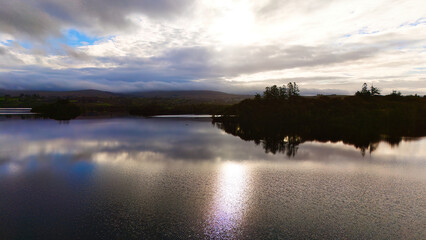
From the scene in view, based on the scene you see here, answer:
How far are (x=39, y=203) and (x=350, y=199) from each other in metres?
25.7

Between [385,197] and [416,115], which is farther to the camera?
[416,115]

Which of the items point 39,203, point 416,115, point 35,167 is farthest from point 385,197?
point 416,115

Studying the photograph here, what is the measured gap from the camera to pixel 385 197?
74.9 feet

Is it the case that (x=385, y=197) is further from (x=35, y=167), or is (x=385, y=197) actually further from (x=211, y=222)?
(x=35, y=167)

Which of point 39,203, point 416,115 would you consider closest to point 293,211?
point 39,203

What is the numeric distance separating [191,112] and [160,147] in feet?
463

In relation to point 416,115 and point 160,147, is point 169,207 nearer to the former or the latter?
point 160,147

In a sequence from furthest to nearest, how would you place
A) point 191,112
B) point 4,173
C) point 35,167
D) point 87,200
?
point 191,112
point 35,167
point 4,173
point 87,200

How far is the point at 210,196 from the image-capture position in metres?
22.4

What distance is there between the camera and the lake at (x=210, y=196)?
16.8 meters

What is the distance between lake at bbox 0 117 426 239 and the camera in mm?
16766

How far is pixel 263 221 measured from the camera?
1798cm

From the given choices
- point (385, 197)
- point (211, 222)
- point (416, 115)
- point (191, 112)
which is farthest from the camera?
point (191, 112)

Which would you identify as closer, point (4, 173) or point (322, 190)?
point (322, 190)
